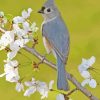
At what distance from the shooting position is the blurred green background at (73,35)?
1.83 meters

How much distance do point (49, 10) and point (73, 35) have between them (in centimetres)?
130

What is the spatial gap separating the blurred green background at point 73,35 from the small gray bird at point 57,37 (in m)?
0.92

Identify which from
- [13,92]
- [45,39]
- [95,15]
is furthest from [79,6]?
[45,39]

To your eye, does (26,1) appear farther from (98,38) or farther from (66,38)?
(66,38)

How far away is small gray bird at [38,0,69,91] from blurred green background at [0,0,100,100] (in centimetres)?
92

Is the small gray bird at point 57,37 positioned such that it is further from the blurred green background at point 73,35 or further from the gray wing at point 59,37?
the blurred green background at point 73,35

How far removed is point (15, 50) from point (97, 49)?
1.31m

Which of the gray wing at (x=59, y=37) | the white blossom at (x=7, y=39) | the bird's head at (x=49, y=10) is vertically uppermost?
the bird's head at (x=49, y=10)

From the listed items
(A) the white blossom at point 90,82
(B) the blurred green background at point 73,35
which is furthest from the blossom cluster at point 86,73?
(B) the blurred green background at point 73,35

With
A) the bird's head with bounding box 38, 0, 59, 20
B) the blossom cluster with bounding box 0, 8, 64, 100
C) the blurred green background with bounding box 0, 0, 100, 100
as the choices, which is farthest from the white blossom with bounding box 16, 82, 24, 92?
the blurred green background with bounding box 0, 0, 100, 100

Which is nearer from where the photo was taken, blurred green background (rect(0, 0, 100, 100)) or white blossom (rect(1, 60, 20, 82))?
white blossom (rect(1, 60, 20, 82))

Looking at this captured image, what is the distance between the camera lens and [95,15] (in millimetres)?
2135

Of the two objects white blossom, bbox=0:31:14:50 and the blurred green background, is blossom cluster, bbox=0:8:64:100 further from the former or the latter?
the blurred green background

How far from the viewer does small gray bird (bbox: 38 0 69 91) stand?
72 cm
